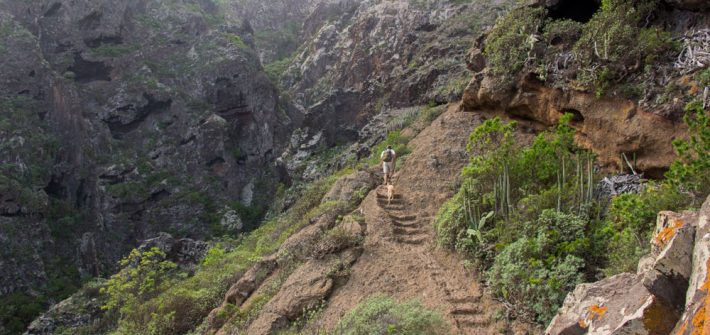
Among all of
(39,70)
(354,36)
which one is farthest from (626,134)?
(39,70)

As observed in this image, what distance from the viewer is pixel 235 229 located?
117 feet

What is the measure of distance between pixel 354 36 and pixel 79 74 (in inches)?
890

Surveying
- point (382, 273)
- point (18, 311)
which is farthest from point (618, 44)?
point (18, 311)

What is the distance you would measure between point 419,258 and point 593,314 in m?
4.61

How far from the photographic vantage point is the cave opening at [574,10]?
46.1 feet

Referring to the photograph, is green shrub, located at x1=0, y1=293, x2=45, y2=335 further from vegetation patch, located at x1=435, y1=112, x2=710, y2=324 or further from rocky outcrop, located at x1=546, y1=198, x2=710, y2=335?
rocky outcrop, located at x1=546, y1=198, x2=710, y2=335

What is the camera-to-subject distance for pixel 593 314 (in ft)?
15.9

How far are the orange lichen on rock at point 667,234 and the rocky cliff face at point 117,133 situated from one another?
30.7 meters

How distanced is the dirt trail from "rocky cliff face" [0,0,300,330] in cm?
2202

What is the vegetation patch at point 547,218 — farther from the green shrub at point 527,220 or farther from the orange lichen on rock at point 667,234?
→ the orange lichen on rock at point 667,234

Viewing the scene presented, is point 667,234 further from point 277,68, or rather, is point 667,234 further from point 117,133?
point 277,68

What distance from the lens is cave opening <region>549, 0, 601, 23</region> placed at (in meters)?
14.0

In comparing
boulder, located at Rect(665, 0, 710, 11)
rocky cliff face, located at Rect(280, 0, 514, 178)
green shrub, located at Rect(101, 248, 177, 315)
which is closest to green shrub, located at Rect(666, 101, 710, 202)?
boulder, located at Rect(665, 0, 710, 11)

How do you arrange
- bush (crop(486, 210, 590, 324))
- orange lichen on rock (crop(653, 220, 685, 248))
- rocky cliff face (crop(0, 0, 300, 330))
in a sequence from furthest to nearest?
rocky cliff face (crop(0, 0, 300, 330)) → bush (crop(486, 210, 590, 324)) → orange lichen on rock (crop(653, 220, 685, 248))
